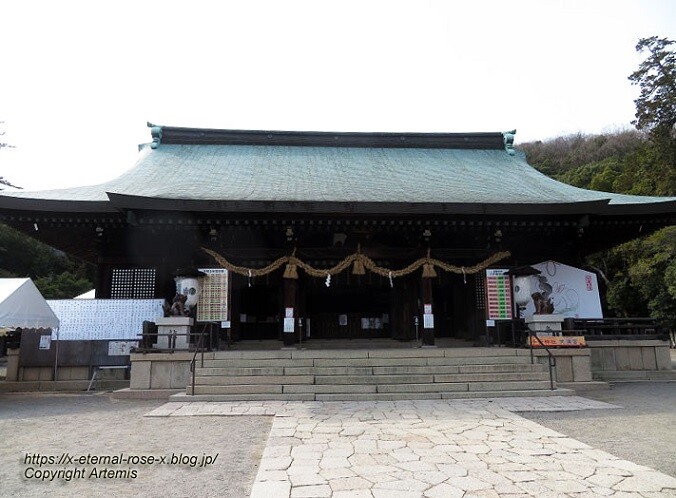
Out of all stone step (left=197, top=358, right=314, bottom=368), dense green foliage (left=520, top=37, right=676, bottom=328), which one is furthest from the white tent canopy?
Answer: dense green foliage (left=520, top=37, right=676, bottom=328)

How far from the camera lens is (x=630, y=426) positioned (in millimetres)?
6641

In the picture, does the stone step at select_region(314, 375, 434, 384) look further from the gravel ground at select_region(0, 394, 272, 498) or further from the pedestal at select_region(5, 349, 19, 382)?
the pedestal at select_region(5, 349, 19, 382)

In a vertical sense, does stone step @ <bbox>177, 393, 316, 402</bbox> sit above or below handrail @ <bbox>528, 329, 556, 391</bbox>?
below

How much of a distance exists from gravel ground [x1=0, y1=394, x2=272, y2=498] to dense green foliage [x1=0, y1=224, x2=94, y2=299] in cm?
2273

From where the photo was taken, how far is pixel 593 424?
22.2ft

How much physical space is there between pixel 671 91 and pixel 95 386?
28.0 meters

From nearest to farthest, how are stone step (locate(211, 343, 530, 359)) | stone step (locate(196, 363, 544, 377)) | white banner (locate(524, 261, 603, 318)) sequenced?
stone step (locate(196, 363, 544, 377)), stone step (locate(211, 343, 530, 359)), white banner (locate(524, 261, 603, 318))

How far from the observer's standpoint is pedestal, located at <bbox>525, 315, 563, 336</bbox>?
1072 centimetres

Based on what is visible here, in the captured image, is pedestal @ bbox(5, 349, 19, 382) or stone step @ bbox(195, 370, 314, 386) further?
pedestal @ bbox(5, 349, 19, 382)

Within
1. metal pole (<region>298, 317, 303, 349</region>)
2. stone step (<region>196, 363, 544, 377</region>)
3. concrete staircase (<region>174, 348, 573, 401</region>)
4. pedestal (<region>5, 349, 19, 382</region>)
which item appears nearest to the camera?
concrete staircase (<region>174, 348, 573, 401</region>)

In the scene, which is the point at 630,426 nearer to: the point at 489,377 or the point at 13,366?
the point at 489,377

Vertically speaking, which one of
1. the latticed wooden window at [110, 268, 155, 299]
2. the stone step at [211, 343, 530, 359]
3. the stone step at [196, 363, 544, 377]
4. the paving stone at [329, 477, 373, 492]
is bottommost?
the paving stone at [329, 477, 373, 492]

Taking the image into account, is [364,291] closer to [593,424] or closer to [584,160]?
[593,424]

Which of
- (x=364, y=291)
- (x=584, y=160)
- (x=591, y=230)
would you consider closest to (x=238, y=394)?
(x=364, y=291)
